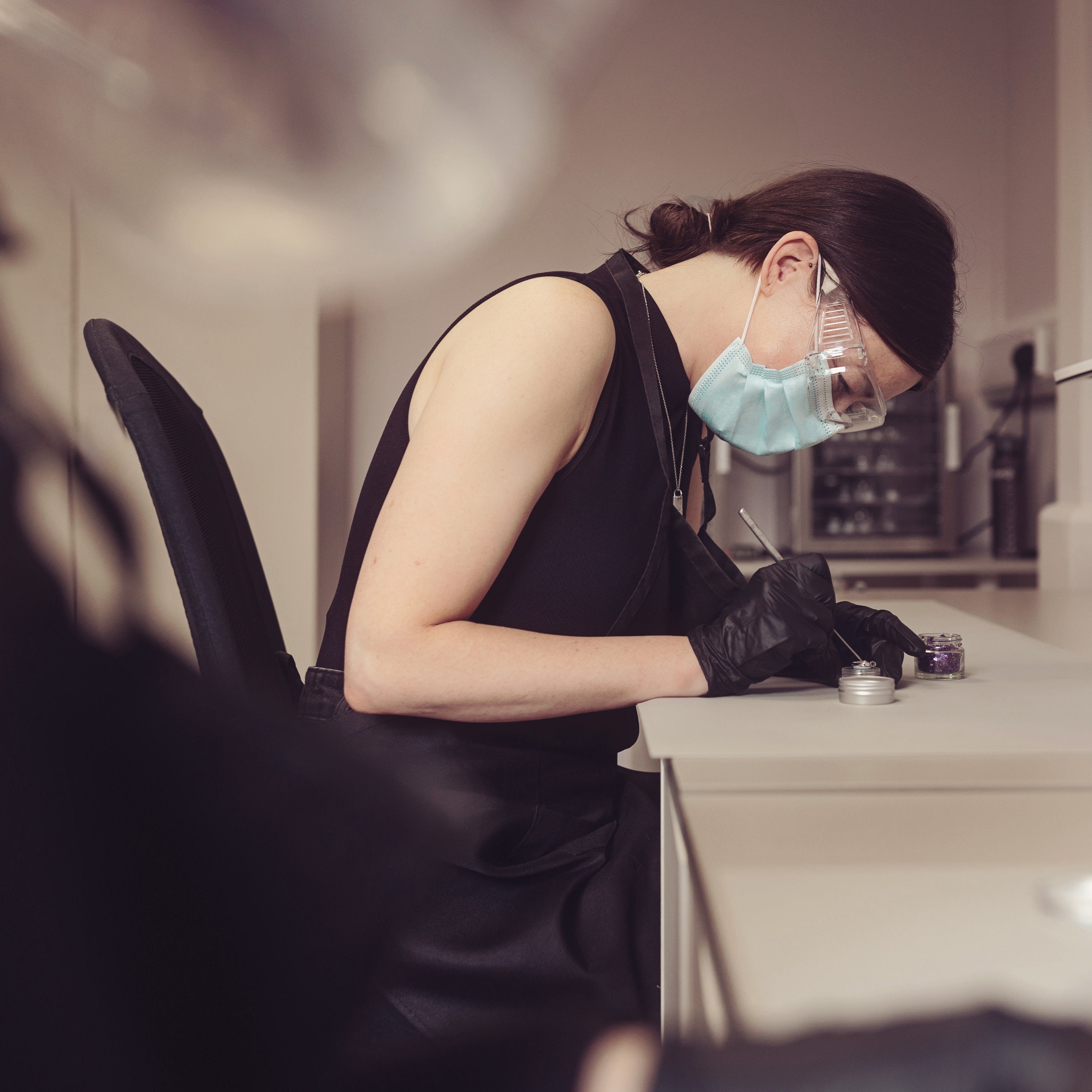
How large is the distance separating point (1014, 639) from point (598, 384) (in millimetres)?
647

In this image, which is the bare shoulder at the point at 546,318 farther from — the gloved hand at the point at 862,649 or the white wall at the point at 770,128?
the white wall at the point at 770,128

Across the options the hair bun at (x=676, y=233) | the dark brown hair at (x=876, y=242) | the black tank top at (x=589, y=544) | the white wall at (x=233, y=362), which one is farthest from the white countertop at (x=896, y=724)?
the white wall at (x=233, y=362)

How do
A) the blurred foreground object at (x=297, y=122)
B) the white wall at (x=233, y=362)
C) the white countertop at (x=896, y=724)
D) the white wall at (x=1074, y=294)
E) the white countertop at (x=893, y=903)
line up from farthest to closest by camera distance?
1. the blurred foreground object at (x=297, y=122)
2. the white wall at (x=233, y=362)
3. the white wall at (x=1074, y=294)
4. the white countertop at (x=896, y=724)
5. the white countertop at (x=893, y=903)

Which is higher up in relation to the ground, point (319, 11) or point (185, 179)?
point (319, 11)

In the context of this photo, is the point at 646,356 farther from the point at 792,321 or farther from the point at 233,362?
the point at 233,362

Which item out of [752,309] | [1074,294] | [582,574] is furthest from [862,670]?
[1074,294]

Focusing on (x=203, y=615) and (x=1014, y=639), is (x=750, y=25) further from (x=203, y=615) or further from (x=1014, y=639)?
(x=203, y=615)

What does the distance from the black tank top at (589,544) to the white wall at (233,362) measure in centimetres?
141

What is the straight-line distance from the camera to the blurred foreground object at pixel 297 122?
2600mm

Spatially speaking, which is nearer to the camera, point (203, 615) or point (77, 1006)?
point (77, 1006)

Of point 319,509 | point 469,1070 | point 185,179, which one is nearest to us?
point 469,1070

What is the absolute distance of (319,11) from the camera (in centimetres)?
300

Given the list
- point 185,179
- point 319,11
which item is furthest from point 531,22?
point 185,179

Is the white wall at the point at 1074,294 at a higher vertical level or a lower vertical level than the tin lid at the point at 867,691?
higher
